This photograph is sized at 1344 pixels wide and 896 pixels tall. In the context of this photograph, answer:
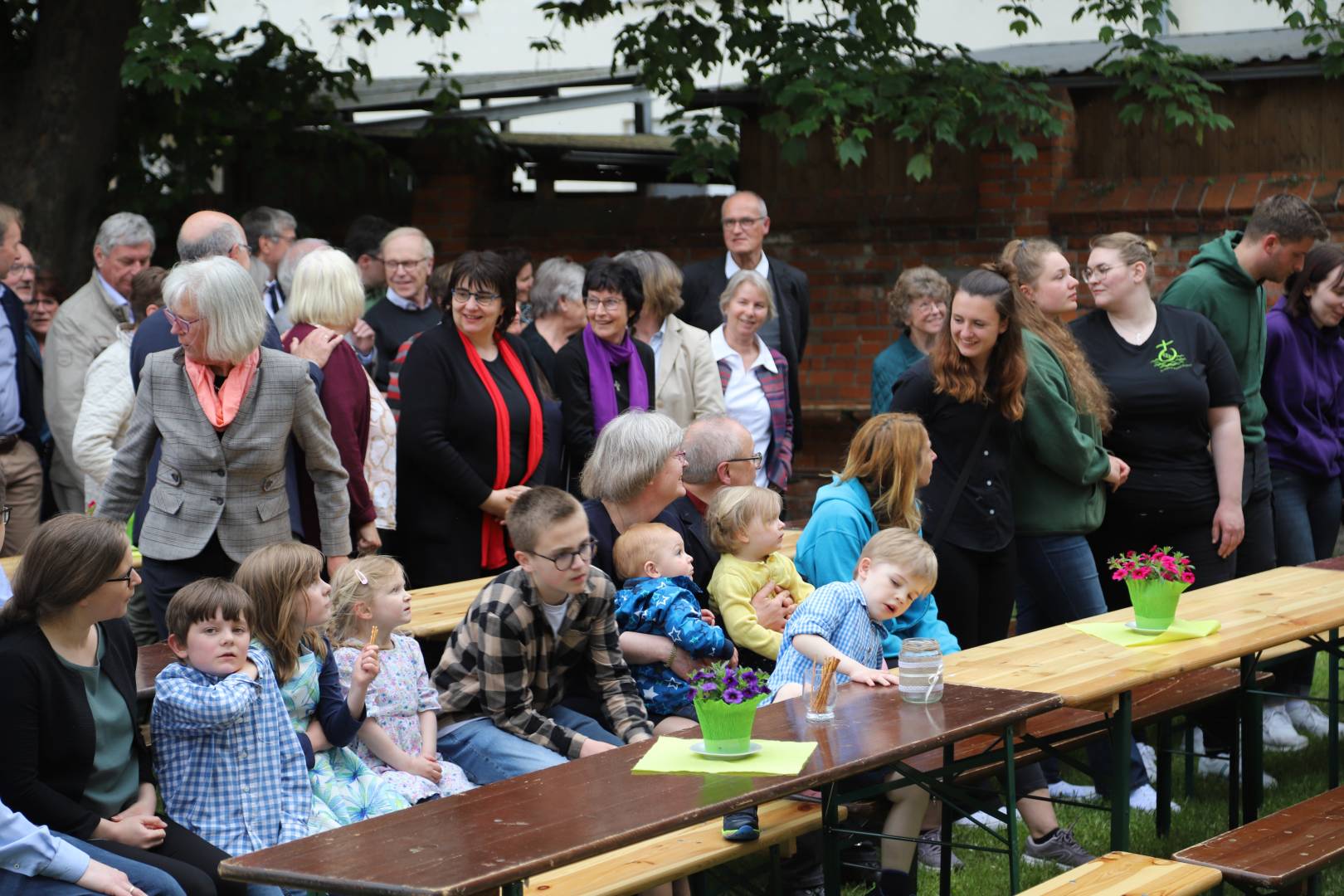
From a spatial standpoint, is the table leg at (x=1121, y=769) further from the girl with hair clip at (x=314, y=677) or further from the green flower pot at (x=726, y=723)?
the girl with hair clip at (x=314, y=677)

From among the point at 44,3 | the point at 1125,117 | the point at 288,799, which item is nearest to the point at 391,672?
the point at 288,799

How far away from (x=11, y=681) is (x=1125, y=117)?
7.57 meters

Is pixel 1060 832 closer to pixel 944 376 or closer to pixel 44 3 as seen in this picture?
pixel 944 376

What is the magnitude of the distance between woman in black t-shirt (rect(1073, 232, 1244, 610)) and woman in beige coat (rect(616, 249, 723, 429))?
5.12 feet

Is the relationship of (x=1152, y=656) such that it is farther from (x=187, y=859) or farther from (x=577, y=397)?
(x=577, y=397)

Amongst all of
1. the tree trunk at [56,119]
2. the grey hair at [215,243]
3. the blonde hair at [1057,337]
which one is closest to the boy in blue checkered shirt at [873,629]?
the blonde hair at [1057,337]

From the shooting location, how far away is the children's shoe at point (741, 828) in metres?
3.91

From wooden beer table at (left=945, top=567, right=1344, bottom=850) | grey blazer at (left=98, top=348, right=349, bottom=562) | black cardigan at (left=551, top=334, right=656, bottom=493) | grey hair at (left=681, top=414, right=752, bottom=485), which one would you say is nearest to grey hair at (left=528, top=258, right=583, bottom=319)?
black cardigan at (left=551, top=334, right=656, bottom=493)

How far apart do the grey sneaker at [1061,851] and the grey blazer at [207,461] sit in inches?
101

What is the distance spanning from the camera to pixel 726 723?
11.6ft

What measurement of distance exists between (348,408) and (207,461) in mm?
862

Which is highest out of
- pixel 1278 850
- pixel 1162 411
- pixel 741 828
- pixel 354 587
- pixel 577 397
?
pixel 577 397

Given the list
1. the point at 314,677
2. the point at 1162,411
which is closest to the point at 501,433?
the point at 314,677

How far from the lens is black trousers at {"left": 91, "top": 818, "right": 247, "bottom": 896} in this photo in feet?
12.0
